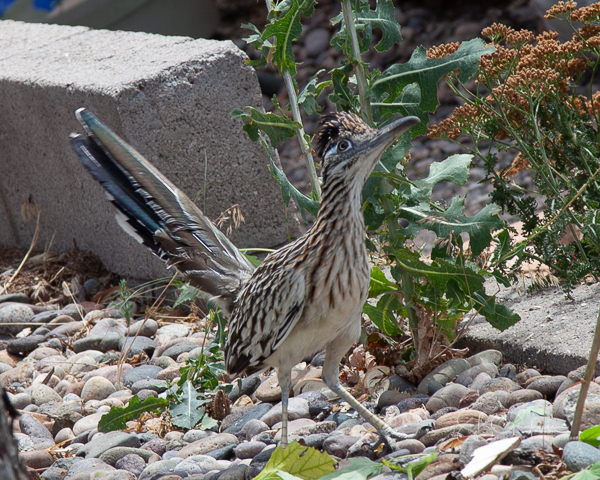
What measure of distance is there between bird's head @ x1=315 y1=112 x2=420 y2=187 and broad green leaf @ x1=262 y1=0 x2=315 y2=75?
64 centimetres

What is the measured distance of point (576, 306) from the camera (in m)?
3.72

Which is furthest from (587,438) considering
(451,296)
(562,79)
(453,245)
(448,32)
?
(448,32)

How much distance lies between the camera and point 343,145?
288 cm

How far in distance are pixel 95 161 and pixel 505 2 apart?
288 inches

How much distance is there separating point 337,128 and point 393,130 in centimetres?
24

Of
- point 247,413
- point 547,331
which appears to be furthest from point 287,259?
point 547,331

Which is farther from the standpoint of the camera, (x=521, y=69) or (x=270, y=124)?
(x=521, y=69)

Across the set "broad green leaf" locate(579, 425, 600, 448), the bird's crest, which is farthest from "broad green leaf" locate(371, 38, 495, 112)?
"broad green leaf" locate(579, 425, 600, 448)

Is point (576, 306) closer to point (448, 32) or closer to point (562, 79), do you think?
point (562, 79)

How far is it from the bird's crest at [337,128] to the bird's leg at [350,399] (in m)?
0.89

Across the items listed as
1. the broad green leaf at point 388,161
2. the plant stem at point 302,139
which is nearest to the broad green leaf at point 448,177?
the broad green leaf at point 388,161

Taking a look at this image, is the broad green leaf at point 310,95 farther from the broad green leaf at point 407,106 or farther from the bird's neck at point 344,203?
the bird's neck at point 344,203

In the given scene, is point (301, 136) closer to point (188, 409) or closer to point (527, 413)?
point (188, 409)

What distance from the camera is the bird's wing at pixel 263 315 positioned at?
2.99 metres
